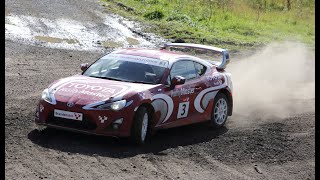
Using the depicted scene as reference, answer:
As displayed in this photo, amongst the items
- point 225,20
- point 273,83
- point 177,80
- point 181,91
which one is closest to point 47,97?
point 177,80

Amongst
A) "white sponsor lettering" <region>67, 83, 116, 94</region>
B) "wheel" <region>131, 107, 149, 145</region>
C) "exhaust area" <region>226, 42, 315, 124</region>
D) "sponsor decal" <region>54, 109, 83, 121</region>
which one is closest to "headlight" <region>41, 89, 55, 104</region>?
"sponsor decal" <region>54, 109, 83, 121</region>

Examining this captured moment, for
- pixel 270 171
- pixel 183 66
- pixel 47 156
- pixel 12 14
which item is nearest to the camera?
pixel 47 156

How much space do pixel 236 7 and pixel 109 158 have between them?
24.6 m

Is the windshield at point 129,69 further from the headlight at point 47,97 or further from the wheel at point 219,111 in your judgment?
the wheel at point 219,111

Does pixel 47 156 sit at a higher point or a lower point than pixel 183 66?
lower

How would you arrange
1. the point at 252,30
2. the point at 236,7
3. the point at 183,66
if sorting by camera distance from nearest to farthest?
the point at 183,66
the point at 252,30
the point at 236,7

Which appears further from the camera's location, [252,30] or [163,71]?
[252,30]

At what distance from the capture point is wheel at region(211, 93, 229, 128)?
42.2ft

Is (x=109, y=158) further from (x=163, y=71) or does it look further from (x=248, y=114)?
(x=248, y=114)

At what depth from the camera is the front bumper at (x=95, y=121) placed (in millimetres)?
10281

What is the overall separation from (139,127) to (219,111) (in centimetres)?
291

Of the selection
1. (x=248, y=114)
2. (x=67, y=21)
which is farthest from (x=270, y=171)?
(x=67, y=21)

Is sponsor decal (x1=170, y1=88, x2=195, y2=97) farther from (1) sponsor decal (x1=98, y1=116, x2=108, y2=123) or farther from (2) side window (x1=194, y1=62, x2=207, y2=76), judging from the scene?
(1) sponsor decal (x1=98, y1=116, x2=108, y2=123)

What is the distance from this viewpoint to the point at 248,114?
14531mm
